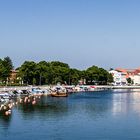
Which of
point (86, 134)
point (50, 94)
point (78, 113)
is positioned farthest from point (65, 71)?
point (86, 134)

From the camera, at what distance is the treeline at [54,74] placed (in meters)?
142

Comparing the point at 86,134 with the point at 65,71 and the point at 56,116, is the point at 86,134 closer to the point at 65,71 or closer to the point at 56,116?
the point at 56,116

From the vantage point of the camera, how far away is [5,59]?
149625 mm

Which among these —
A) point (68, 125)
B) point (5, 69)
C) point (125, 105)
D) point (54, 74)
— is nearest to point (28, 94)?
point (5, 69)

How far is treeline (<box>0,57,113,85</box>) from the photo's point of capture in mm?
142500

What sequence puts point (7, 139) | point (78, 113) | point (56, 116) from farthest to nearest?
point (78, 113)
point (56, 116)
point (7, 139)

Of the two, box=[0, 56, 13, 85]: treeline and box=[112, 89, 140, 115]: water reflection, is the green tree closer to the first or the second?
box=[0, 56, 13, 85]: treeline

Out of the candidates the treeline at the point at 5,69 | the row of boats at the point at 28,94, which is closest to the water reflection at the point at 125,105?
the row of boats at the point at 28,94

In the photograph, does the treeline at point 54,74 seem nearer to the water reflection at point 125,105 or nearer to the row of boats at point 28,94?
the row of boats at point 28,94

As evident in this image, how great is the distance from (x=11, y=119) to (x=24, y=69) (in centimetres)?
8061

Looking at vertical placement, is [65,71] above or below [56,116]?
above

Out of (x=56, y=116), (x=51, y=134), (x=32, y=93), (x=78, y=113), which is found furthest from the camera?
(x=32, y=93)

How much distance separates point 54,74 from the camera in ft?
516

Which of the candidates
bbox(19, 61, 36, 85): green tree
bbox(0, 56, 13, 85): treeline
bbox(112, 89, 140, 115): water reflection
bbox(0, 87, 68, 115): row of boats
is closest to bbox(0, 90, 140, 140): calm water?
bbox(112, 89, 140, 115): water reflection
